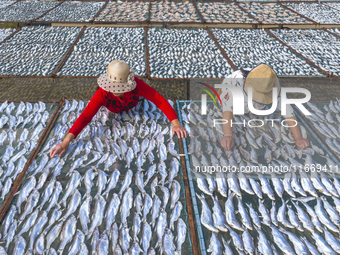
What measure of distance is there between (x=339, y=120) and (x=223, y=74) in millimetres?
2021

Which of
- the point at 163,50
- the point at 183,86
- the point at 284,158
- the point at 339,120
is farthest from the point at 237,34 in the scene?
the point at 284,158

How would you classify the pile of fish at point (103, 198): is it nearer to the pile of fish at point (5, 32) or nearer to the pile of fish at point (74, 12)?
the pile of fish at point (5, 32)

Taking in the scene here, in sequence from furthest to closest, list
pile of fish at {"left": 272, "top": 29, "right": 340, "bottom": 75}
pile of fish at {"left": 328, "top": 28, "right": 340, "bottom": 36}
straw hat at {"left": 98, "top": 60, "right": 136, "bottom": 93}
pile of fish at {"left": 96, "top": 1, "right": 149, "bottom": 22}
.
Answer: pile of fish at {"left": 96, "top": 1, "right": 149, "bottom": 22} → pile of fish at {"left": 328, "top": 28, "right": 340, "bottom": 36} → pile of fish at {"left": 272, "top": 29, "right": 340, "bottom": 75} → straw hat at {"left": 98, "top": 60, "right": 136, "bottom": 93}

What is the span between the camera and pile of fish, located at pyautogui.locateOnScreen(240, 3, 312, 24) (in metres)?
7.14

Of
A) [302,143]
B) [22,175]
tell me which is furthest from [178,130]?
[22,175]

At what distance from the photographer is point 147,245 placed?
1.86 meters

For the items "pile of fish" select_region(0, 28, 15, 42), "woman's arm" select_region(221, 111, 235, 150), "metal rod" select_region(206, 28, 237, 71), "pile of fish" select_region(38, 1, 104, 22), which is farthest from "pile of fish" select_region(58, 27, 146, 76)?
"woman's arm" select_region(221, 111, 235, 150)

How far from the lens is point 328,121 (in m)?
3.13

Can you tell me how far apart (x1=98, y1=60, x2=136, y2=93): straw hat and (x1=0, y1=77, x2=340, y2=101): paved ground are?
1727 mm

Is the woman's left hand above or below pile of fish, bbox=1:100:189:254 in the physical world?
above

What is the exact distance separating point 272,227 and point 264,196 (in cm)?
32

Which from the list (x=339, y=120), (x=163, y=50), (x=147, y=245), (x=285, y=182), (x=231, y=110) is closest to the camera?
(x=147, y=245)

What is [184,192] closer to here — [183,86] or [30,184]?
[30,184]

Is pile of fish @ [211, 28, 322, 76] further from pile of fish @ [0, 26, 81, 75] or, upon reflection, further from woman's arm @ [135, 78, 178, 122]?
pile of fish @ [0, 26, 81, 75]
